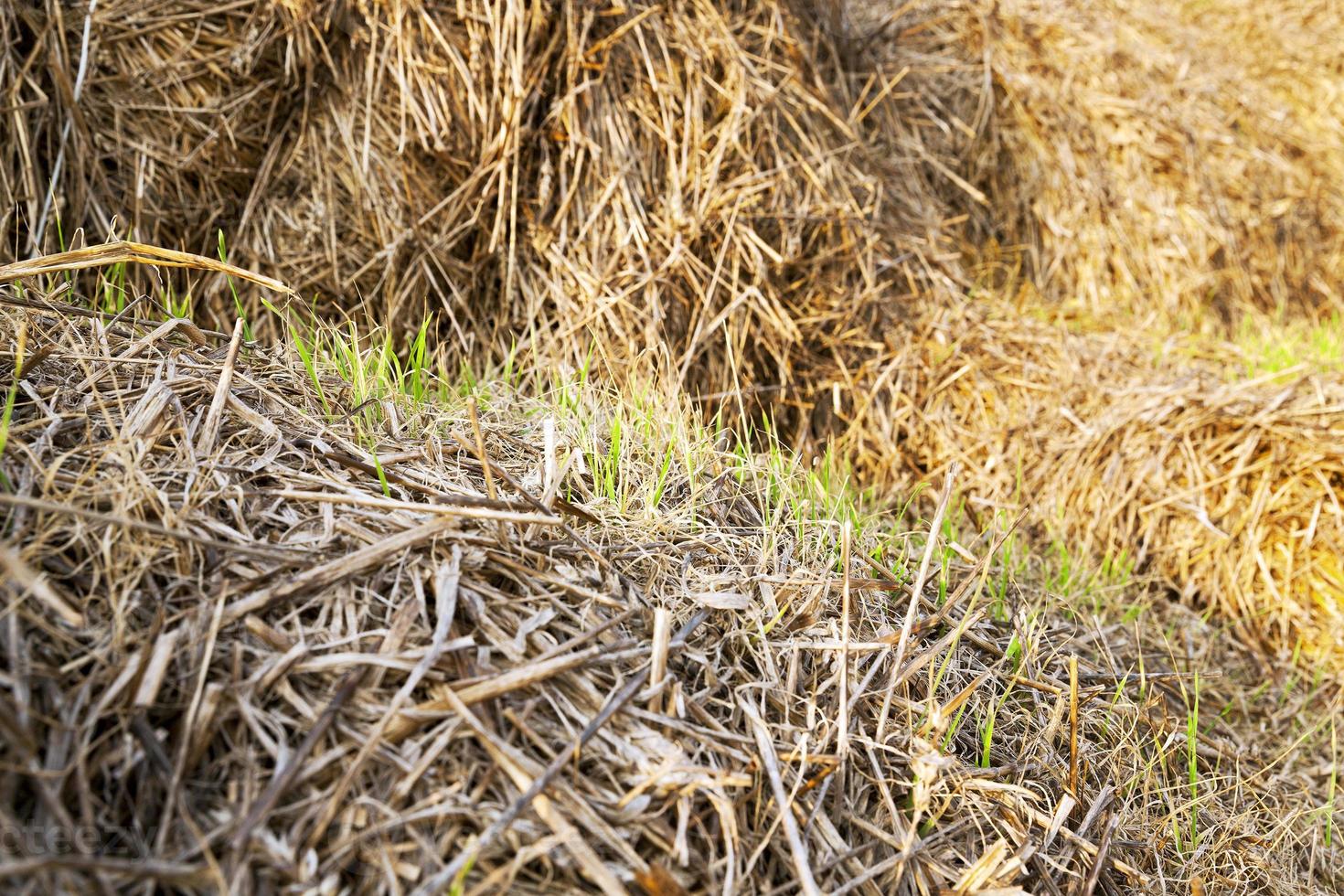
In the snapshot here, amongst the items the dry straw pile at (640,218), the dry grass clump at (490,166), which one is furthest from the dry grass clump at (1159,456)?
the dry grass clump at (490,166)

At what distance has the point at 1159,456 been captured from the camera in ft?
7.06

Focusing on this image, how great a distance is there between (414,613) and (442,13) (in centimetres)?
166

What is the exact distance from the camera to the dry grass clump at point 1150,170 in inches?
120

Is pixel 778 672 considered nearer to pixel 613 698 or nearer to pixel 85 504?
pixel 613 698

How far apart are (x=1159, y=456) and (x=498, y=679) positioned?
190cm

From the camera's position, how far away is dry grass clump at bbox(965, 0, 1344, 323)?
3.05 m

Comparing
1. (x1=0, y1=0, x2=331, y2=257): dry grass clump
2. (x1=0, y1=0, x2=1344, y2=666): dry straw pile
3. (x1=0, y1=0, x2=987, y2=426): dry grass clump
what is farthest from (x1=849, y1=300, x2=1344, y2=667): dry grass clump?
(x1=0, y1=0, x2=331, y2=257): dry grass clump

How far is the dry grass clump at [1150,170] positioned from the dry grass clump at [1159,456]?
767mm

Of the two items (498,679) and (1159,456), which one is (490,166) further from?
(1159,456)

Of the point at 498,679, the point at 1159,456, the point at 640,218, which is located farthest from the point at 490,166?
the point at 1159,456

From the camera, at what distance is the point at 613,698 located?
37.5 inches

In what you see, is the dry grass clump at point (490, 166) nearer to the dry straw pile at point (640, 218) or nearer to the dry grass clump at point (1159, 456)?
the dry straw pile at point (640, 218)

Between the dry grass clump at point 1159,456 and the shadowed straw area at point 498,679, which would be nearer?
the shadowed straw area at point 498,679

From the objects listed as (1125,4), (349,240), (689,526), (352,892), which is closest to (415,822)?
(352,892)
